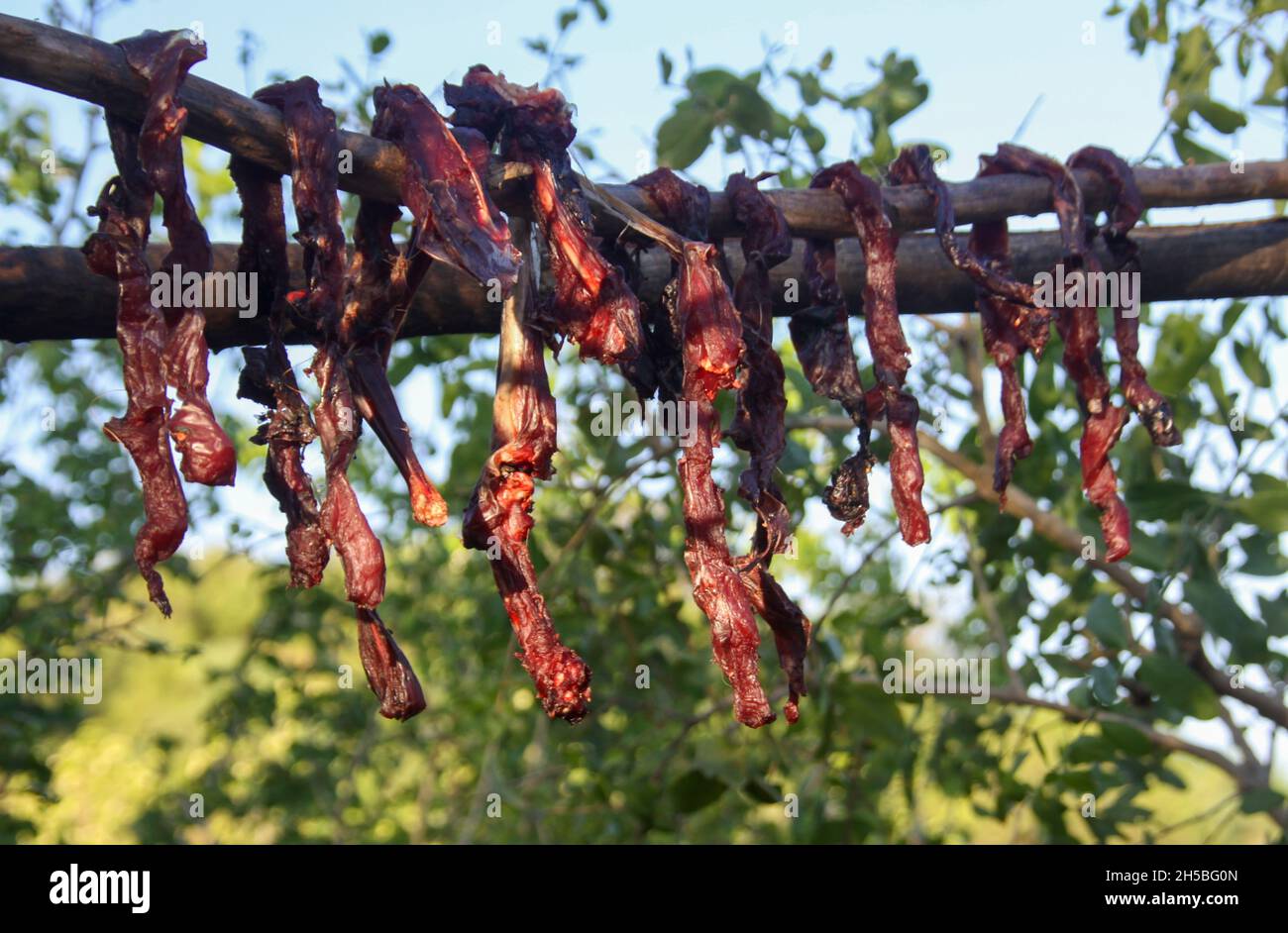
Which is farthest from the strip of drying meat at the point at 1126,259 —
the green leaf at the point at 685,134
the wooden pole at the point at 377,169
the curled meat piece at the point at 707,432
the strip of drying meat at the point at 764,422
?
the green leaf at the point at 685,134

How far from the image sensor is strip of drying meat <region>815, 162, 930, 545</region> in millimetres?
1913

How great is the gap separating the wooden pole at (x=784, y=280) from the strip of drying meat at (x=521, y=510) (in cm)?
36

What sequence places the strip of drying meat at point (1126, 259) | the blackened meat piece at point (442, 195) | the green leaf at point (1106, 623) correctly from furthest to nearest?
the green leaf at point (1106, 623) → the strip of drying meat at point (1126, 259) → the blackened meat piece at point (442, 195)

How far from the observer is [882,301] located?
1986 mm

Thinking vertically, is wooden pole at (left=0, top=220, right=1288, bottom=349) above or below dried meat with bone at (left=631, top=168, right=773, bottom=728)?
above

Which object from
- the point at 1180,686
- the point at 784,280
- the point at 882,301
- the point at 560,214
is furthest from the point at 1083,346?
the point at 1180,686

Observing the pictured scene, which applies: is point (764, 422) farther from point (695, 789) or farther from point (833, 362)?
point (695, 789)

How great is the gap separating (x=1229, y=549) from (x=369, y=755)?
166 inches

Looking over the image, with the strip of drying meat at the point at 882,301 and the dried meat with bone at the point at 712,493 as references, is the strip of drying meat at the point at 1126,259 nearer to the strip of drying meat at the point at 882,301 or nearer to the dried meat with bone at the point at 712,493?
the strip of drying meat at the point at 882,301

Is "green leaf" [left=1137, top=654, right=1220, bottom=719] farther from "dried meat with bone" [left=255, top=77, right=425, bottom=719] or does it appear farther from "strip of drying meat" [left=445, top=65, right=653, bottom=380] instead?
"dried meat with bone" [left=255, top=77, right=425, bottom=719]

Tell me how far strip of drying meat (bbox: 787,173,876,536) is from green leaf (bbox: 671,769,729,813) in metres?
1.61

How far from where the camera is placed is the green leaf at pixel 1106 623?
2947 millimetres

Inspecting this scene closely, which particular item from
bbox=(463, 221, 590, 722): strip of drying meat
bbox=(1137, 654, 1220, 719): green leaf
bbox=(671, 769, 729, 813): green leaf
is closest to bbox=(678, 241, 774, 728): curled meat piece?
bbox=(463, 221, 590, 722): strip of drying meat

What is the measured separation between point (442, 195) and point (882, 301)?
709 mm
